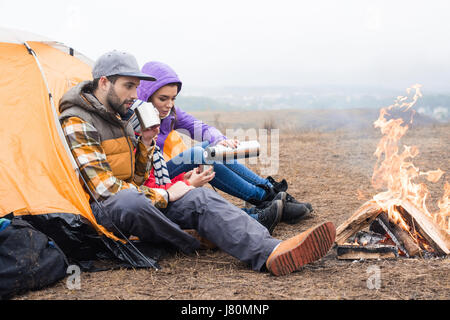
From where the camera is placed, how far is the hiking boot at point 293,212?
454cm

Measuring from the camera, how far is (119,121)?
352cm

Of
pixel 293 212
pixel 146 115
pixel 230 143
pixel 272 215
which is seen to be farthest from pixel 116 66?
pixel 293 212

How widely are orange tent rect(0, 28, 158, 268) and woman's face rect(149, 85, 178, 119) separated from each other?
0.83 m

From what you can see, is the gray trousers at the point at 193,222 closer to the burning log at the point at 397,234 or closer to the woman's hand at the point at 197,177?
the woman's hand at the point at 197,177

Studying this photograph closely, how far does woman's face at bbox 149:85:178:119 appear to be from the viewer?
421 centimetres

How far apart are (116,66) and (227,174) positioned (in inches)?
63.9

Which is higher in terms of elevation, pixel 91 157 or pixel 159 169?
pixel 91 157

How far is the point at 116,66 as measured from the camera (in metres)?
3.44

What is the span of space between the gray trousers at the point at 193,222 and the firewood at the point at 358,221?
2.54 ft

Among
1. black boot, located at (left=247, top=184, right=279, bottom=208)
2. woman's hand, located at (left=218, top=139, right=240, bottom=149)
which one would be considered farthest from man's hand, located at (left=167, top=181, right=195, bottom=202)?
black boot, located at (left=247, top=184, right=279, bottom=208)

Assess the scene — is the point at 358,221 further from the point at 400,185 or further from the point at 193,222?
the point at 193,222

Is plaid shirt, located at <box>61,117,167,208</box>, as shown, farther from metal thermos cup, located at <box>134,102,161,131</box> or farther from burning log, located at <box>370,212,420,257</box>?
burning log, located at <box>370,212,420,257</box>

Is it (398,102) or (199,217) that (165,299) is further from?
(398,102)
